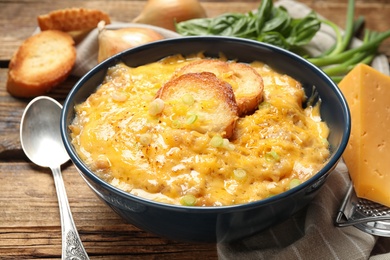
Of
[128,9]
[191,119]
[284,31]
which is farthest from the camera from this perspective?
[128,9]

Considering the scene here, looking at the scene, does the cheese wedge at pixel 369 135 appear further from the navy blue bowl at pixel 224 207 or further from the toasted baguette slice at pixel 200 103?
the toasted baguette slice at pixel 200 103

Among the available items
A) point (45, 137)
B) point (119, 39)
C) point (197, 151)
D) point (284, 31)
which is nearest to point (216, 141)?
point (197, 151)

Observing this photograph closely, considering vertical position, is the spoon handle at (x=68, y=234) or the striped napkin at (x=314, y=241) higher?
the striped napkin at (x=314, y=241)

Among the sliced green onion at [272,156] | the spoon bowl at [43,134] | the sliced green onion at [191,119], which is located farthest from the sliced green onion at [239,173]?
the spoon bowl at [43,134]

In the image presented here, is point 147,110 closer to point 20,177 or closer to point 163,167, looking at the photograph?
point 163,167

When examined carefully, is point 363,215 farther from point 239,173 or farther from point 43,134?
point 43,134

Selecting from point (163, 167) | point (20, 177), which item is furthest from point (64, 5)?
point (163, 167)

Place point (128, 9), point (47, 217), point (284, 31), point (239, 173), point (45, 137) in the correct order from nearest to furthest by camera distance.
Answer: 1. point (239, 173)
2. point (47, 217)
3. point (45, 137)
4. point (284, 31)
5. point (128, 9)
